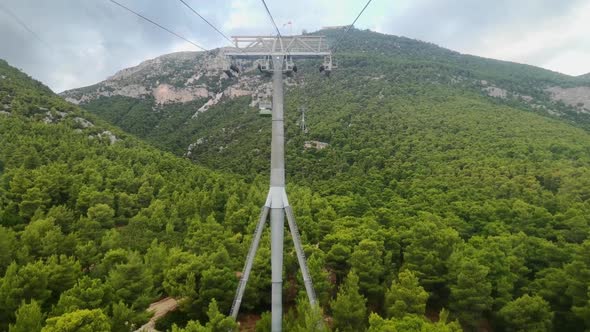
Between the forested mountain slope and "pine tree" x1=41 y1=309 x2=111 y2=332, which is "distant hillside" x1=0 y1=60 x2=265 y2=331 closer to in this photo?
"pine tree" x1=41 y1=309 x2=111 y2=332

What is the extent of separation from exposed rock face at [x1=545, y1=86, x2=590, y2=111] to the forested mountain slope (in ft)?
86.9

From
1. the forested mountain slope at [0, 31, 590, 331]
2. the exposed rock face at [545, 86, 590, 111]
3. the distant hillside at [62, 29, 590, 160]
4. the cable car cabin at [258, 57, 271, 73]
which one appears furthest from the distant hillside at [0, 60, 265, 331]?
the exposed rock face at [545, 86, 590, 111]

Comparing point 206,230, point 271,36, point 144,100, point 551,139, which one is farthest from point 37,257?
point 144,100

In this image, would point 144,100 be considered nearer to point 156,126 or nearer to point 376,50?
point 156,126

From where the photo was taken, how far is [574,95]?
11519 cm

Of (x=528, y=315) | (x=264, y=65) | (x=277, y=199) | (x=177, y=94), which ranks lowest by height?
(x=528, y=315)

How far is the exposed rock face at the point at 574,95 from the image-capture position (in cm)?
10988

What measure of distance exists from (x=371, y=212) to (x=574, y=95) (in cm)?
10873

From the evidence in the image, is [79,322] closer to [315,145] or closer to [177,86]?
[315,145]

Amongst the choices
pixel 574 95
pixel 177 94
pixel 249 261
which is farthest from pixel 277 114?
pixel 177 94

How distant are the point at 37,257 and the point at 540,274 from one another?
30.9 m

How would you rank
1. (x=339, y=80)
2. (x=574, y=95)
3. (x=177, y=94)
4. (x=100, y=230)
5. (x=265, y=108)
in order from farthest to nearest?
(x=177, y=94)
(x=574, y=95)
(x=339, y=80)
(x=100, y=230)
(x=265, y=108)

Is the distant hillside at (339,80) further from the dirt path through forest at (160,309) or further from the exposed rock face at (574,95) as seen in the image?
the dirt path through forest at (160,309)

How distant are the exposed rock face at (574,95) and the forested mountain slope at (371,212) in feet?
86.9
